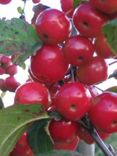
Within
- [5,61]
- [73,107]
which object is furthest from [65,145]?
[5,61]

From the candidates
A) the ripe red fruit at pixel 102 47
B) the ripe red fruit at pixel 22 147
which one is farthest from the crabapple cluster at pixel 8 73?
the ripe red fruit at pixel 102 47

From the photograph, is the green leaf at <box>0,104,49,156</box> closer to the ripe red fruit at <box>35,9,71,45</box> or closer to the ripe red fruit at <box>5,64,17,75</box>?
the ripe red fruit at <box>35,9,71,45</box>

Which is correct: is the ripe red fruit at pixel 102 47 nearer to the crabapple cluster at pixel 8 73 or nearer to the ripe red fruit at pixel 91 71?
the ripe red fruit at pixel 91 71

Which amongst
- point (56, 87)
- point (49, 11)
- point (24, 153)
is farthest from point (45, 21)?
point (24, 153)

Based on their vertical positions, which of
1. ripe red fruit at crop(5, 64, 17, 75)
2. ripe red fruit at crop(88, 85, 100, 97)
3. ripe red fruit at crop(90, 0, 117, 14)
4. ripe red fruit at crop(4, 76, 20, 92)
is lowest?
ripe red fruit at crop(5, 64, 17, 75)

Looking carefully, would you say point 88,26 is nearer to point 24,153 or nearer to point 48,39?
point 48,39

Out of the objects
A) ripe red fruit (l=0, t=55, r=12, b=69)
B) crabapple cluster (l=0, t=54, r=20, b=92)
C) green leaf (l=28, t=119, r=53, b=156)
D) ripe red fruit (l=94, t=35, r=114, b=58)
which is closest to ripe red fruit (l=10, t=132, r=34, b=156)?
green leaf (l=28, t=119, r=53, b=156)

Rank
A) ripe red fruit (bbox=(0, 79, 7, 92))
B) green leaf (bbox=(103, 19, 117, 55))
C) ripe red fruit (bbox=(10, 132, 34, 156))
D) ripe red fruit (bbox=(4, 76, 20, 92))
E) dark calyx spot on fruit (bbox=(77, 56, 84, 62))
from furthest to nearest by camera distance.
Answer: ripe red fruit (bbox=(0, 79, 7, 92)), ripe red fruit (bbox=(4, 76, 20, 92)), ripe red fruit (bbox=(10, 132, 34, 156)), dark calyx spot on fruit (bbox=(77, 56, 84, 62)), green leaf (bbox=(103, 19, 117, 55))

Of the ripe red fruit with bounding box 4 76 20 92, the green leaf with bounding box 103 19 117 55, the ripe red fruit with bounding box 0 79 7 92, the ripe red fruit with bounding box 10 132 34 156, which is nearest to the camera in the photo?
the green leaf with bounding box 103 19 117 55
